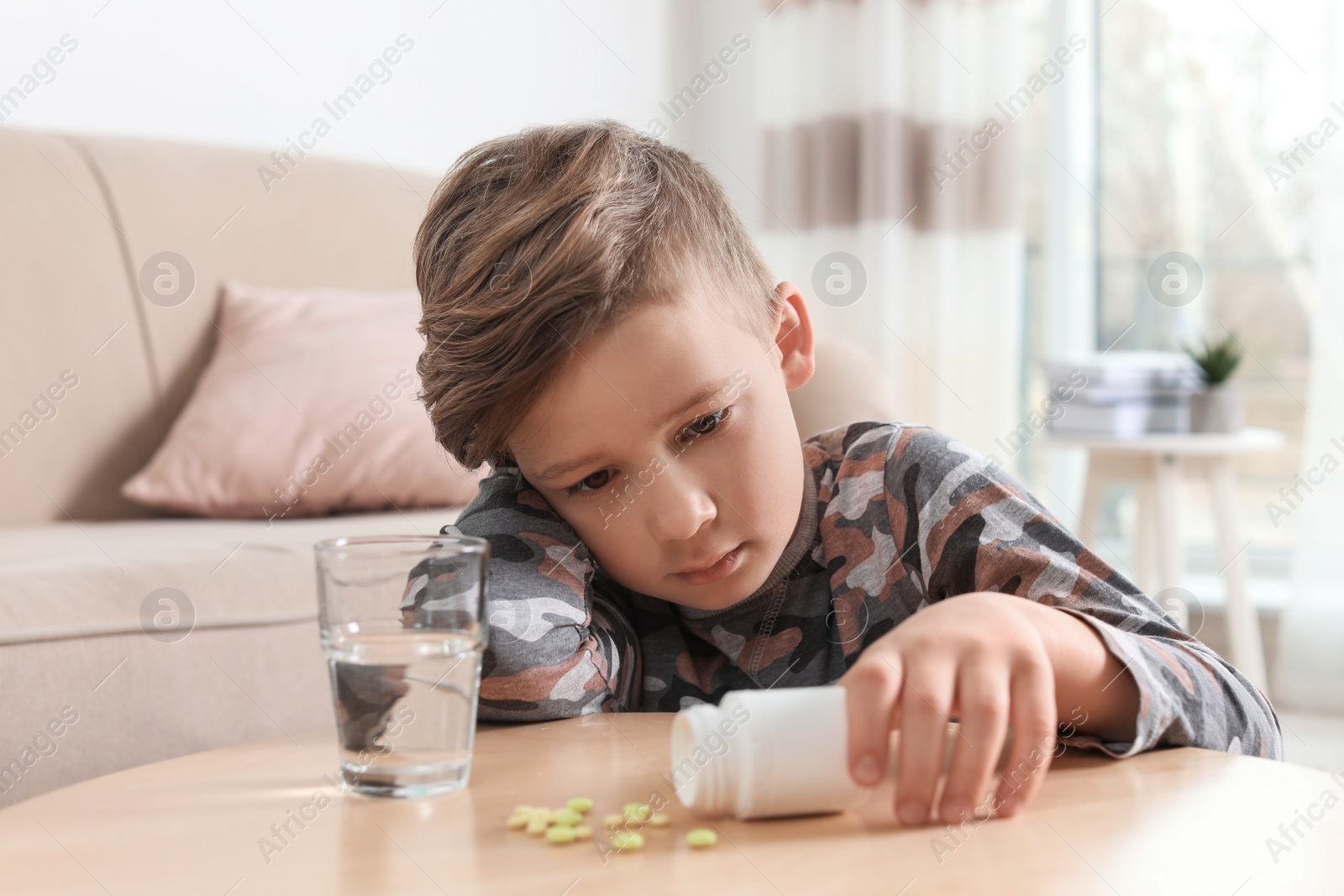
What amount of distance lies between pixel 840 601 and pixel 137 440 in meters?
1.25

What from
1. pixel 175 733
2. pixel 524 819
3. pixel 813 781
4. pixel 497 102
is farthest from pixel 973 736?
pixel 497 102

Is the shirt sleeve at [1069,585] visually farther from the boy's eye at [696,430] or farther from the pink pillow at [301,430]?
the pink pillow at [301,430]

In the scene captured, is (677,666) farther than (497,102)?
No

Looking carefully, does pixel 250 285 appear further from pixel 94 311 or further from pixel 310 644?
pixel 310 644

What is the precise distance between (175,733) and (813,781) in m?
0.82

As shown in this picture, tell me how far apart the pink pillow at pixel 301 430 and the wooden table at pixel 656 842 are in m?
1.06

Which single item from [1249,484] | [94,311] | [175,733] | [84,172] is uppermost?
[84,172]

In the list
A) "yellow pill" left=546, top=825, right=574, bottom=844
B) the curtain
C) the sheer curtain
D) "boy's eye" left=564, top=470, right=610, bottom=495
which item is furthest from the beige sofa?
the sheer curtain

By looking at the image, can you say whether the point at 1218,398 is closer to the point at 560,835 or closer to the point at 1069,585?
the point at 1069,585

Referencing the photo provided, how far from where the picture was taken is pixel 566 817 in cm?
46

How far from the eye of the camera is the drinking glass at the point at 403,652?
48 centimetres

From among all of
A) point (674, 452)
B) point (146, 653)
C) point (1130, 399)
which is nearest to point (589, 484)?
point (674, 452)

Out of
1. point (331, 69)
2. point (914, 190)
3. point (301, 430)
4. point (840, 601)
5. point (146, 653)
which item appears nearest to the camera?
point (840, 601)

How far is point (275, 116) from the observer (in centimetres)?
221
